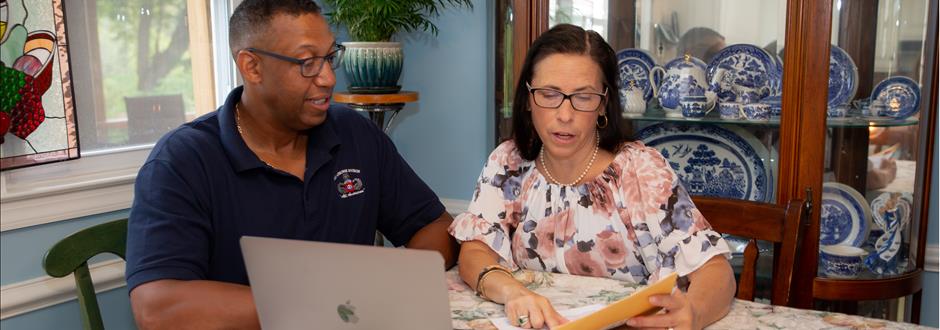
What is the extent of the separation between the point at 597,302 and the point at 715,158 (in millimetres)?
1079

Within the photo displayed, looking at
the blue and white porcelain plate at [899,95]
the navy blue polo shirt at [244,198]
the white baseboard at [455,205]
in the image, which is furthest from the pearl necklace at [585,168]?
the white baseboard at [455,205]

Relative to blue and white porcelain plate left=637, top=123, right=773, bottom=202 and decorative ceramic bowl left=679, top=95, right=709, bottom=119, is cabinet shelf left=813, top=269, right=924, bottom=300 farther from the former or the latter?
decorative ceramic bowl left=679, top=95, right=709, bottom=119

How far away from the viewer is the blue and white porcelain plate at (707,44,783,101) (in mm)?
2154

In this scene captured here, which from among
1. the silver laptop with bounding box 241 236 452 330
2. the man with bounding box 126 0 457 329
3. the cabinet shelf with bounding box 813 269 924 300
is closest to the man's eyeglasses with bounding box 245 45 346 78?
the man with bounding box 126 0 457 329

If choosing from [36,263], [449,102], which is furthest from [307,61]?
[449,102]

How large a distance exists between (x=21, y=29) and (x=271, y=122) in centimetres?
65

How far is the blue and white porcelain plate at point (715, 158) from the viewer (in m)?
2.24

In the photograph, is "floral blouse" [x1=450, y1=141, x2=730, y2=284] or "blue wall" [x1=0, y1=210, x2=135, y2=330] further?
"blue wall" [x1=0, y1=210, x2=135, y2=330]

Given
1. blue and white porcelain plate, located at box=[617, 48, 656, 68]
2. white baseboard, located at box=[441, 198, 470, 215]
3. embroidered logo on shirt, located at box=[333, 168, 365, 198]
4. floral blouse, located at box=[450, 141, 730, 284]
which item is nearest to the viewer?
floral blouse, located at box=[450, 141, 730, 284]

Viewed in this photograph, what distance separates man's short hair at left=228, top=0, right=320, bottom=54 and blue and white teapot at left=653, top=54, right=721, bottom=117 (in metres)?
1.08

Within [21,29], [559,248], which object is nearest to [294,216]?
[559,248]

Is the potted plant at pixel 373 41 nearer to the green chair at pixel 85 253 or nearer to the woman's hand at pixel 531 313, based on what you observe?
the green chair at pixel 85 253

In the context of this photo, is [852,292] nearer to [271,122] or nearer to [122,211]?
[271,122]

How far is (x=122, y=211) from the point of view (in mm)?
2125
